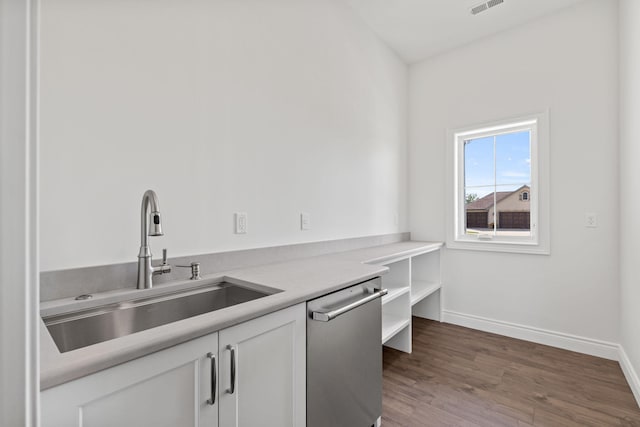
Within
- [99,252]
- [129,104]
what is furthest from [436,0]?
[99,252]

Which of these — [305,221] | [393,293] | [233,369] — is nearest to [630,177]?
[393,293]

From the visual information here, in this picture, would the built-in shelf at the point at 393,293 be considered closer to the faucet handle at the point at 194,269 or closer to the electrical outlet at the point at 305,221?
the electrical outlet at the point at 305,221

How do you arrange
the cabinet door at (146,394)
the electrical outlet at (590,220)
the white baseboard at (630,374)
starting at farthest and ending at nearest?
the electrical outlet at (590,220) < the white baseboard at (630,374) < the cabinet door at (146,394)

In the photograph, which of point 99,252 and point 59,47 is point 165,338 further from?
point 59,47

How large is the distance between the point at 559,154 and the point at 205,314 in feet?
9.91

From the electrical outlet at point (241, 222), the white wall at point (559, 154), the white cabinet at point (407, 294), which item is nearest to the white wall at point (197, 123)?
the electrical outlet at point (241, 222)

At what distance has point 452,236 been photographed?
3111 mm

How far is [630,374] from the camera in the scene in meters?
1.96

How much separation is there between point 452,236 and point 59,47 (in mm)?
3225

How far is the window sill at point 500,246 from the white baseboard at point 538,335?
675 millimetres

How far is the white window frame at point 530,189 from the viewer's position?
102 inches

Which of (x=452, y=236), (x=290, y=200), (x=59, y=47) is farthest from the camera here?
(x=452, y=236)

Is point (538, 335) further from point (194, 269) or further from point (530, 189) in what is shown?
point (194, 269)

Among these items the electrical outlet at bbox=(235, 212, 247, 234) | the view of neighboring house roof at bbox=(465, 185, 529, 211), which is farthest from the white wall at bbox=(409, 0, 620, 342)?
the electrical outlet at bbox=(235, 212, 247, 234)
